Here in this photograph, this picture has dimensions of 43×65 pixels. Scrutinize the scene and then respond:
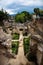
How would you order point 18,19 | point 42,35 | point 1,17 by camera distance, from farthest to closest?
point 18,19, point 1,17, point 42,35

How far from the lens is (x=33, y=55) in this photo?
1466cm

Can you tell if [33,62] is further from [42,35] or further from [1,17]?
[1,17]

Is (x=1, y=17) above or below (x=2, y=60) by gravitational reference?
below

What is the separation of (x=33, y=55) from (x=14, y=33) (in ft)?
58.9

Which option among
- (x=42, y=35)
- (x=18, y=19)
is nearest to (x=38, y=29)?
(x=42, y=35)

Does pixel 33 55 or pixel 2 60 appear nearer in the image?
pixel 2 60

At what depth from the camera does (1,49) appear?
11164 millimetres

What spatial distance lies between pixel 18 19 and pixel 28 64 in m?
31.9

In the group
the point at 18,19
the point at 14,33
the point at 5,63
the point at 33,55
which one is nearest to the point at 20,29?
the point at 14,33

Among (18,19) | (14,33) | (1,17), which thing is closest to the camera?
(14,33)

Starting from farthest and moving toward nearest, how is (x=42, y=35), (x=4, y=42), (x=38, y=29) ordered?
(x=38, y=29) < (x=42, y=35) < (x=4, y=42)

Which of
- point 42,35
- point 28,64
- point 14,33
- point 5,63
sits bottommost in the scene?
point 14,33

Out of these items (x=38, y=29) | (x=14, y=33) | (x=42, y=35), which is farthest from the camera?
(x=14, y=33)

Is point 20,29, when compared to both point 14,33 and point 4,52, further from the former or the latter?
point 4,52
